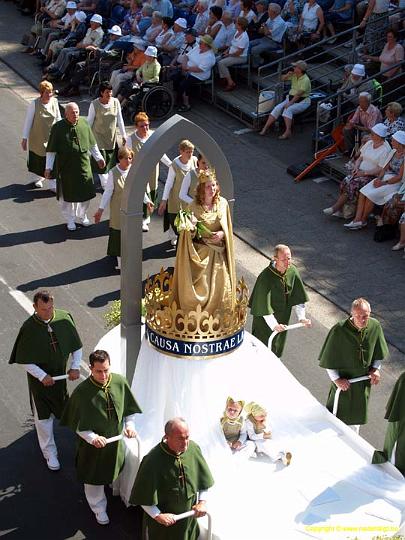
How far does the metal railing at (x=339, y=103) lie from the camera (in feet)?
59.0

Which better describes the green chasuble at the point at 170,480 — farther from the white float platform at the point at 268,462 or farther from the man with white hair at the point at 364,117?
the man with white hair at the point at 364,117

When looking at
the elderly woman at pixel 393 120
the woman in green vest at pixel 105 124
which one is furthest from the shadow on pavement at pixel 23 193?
the elderly woman at pixel 393 120

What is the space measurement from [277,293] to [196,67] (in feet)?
29.3

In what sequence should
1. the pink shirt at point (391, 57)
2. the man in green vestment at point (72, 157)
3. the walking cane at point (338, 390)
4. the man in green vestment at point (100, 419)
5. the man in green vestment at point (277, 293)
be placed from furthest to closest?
the pink shirt at point (391, 57) < the man in green vestment at point (72, 157) < the man in green vestment at point (277, 293) < the walking cane at point (338, 390) < the man in green vestment at point (100, 419)

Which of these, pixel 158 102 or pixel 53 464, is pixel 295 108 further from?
pixel 53 464

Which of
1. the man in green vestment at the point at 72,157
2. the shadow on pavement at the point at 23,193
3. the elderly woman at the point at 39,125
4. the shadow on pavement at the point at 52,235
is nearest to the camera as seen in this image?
the man in green vestment at the point at 72,157

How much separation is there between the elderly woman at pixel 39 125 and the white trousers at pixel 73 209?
3.17 ft

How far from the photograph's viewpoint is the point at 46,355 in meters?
10.8

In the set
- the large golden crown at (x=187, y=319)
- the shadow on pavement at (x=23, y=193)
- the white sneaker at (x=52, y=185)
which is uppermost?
the large golden crown at (x=187, y=319)

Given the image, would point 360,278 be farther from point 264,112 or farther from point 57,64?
point 57,64

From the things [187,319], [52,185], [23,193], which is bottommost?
[23,193]

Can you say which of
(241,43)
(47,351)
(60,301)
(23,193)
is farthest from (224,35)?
(47,351)

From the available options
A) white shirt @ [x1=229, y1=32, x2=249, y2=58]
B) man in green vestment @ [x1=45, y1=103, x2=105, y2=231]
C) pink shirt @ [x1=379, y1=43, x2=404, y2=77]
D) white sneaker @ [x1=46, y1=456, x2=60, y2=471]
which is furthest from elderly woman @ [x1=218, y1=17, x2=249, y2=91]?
white sneaker @ [x1=46, y1=456, x2=60, y2=471]

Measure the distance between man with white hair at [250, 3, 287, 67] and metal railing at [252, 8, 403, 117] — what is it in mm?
267
